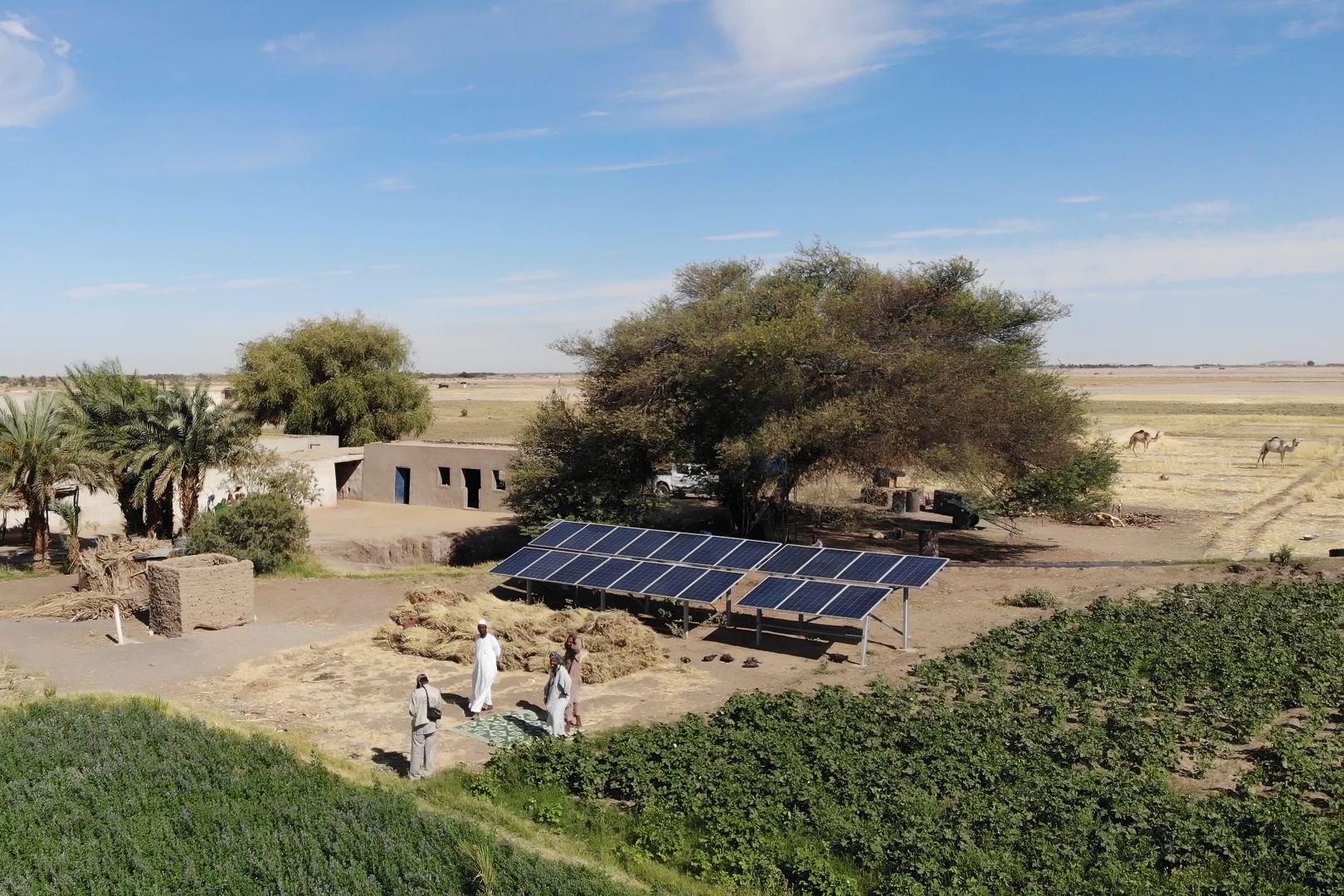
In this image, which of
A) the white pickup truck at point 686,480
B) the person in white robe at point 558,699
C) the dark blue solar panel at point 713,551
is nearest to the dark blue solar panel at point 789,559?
the dark blue solar panel at point 713,551

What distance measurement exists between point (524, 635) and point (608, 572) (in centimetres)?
286

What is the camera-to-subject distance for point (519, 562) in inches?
877

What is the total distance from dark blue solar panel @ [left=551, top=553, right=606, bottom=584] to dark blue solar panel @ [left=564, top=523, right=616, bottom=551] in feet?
1.88

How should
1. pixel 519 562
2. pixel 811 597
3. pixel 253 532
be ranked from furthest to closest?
pixel 253 532
pixel 519 562
pixel 811 597

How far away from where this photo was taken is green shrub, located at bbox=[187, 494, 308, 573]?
25.1 meters

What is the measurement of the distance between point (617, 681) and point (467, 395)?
126 metres

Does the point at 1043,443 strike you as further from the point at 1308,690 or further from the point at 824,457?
the point at 1308,690

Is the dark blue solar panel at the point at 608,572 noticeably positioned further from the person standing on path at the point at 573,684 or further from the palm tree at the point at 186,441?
the palm tree at the point at 186,441

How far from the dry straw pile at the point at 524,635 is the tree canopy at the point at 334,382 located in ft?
105

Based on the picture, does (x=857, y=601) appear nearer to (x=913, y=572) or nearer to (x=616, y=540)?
(x=913, y=572)

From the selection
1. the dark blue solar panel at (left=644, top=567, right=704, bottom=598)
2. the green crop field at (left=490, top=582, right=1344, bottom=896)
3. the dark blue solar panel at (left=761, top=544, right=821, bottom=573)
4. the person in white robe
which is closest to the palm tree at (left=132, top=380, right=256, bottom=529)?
the dark blue solar panel at (left=644, top=567, right=704, bottom=598)

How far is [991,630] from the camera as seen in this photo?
18828 mm

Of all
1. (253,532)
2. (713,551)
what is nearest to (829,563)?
(713,551)

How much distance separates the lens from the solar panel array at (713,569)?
18.0 metres
